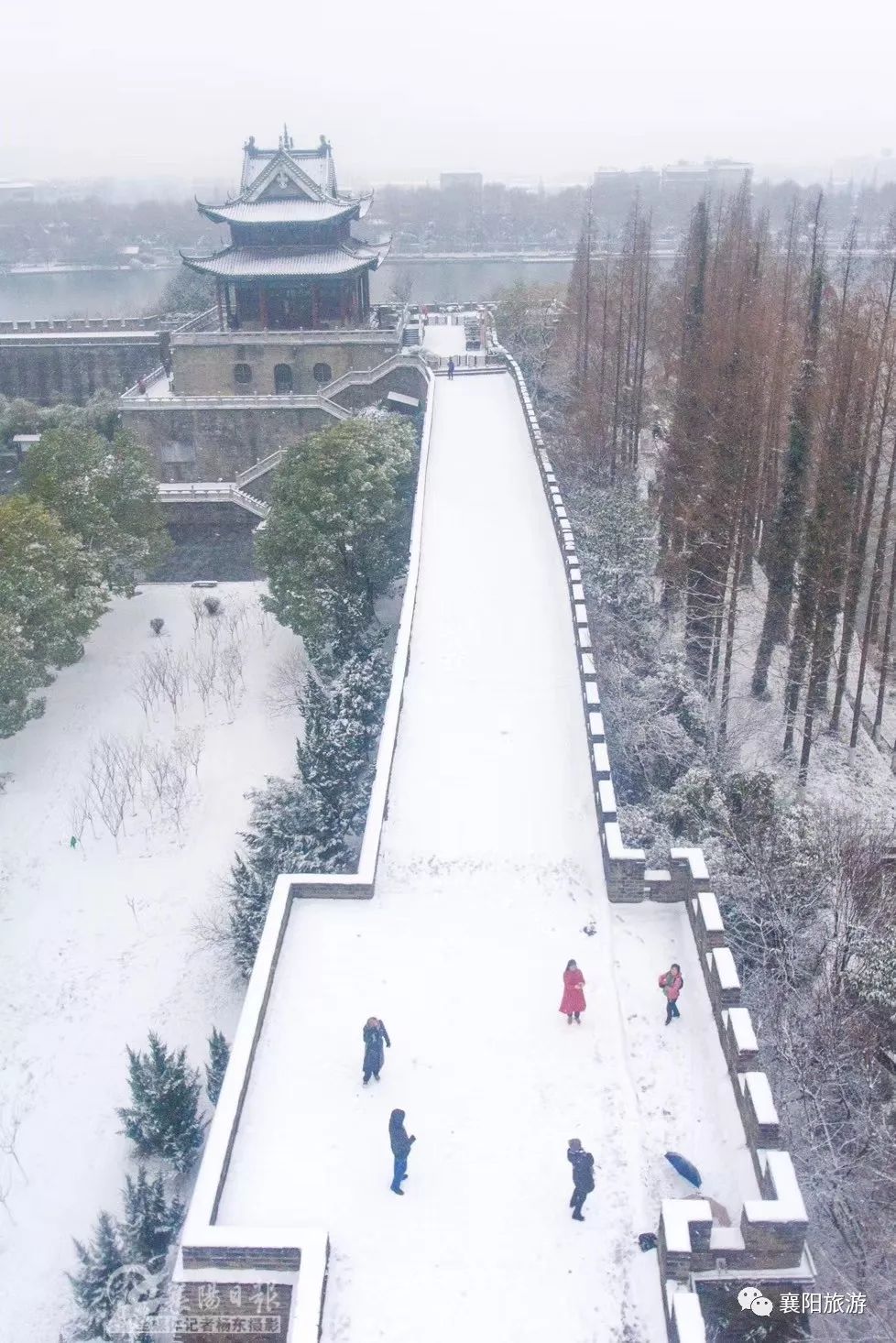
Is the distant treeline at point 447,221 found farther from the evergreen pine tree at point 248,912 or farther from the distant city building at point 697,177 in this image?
the evergreen pine tree at point 248,912

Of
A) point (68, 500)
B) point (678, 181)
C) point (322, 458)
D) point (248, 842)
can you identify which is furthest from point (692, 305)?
point (678, 181)

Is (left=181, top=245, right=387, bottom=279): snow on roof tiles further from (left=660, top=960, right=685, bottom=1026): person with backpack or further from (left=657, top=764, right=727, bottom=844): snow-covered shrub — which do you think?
(left=660, top=960, right=685, bottom=1026): person with backpack

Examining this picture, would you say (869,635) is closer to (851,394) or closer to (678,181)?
(851,394)

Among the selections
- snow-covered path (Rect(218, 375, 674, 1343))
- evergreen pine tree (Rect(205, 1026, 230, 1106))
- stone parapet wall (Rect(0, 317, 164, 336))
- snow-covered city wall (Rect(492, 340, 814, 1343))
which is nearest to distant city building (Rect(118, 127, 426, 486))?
stone parapet wall (Rect(0, 317, 164, 336))

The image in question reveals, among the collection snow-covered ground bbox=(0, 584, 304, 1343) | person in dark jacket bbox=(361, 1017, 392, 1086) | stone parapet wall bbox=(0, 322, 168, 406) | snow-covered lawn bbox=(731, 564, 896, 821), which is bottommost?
snow-covered ground bbox=(0, 584, 304, 1343)

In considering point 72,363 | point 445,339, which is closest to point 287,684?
point 445,339
